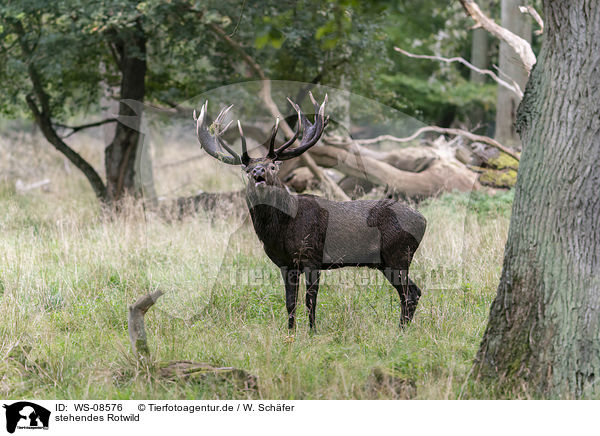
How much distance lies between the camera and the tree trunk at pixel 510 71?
15.2 m

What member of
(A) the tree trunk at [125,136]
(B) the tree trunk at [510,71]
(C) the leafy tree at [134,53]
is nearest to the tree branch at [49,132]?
(C) the leafy tree at [134,53]

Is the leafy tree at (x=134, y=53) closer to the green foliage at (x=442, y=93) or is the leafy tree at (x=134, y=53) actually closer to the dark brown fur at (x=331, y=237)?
the dark brown fur at (x=331, y=237)

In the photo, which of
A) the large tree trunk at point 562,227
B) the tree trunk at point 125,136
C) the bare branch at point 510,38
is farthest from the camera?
the tree trunk at point 125,136

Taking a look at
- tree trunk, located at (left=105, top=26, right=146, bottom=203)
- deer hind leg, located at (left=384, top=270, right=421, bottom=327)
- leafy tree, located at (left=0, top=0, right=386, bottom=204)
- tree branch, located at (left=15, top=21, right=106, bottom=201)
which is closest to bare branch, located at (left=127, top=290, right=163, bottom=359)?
deer hind leg, located at (left=384, top=270, right=421, bottom=327)

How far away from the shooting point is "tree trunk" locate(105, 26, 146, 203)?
12.3 meters

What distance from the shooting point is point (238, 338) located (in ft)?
19.3

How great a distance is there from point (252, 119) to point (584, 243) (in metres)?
8.98

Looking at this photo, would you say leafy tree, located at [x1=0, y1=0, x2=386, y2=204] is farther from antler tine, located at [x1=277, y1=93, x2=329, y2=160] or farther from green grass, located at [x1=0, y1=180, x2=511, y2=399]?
antler tine, located at [x1=277, y1=93, x2=329, y2=160]

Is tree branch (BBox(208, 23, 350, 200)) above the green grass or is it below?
above
